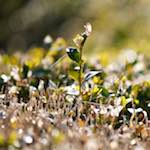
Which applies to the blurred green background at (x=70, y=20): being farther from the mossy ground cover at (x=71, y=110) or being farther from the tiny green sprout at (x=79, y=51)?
the tiny green sprout at (x=79, y=51)

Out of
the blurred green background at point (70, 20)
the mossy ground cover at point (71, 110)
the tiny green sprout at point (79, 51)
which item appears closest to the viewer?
the mossy ground cover at point (71, 110)

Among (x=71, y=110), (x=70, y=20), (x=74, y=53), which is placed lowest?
(x=71, y=110)

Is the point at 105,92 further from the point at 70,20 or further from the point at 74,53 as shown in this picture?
the point at 70,20

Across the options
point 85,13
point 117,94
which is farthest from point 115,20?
point 117,94

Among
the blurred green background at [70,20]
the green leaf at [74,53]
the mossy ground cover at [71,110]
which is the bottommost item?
the mossy ground cover at [71,110]

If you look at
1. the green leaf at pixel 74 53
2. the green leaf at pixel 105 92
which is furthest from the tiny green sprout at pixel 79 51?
the green leaf at pixel 105 92

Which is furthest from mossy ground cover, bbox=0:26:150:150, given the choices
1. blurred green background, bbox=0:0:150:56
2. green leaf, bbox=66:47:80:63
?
blurred green background, bbox=0:0:150:56

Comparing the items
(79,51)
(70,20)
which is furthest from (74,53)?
(70,20)

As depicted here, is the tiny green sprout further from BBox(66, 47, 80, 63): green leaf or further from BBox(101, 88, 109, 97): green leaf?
BBox(101, 88, 109, 97): green leaf

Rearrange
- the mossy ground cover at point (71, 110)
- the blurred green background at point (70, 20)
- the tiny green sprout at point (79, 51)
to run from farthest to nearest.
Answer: the blurred green background at point (70, 20)
the tiny green sprout at point (79, 51)
the mossy ground cover at point (71, 110)
